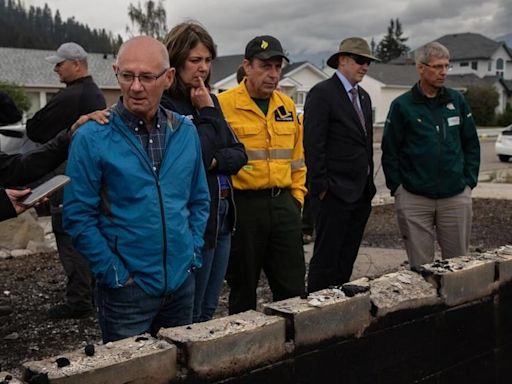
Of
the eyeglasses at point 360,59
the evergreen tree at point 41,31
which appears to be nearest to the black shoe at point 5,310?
the eyeglasses at point 360,59

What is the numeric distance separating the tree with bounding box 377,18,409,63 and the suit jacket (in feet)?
353

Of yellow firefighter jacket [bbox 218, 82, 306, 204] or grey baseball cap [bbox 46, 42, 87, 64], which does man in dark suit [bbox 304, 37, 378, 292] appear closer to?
yellow firefighter jacket [bbox 218, 82, 306, 204]

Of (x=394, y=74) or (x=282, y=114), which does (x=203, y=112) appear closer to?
(x=282, y=114)

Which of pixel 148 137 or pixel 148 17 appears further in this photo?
pixel 148 17

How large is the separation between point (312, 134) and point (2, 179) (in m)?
2.22

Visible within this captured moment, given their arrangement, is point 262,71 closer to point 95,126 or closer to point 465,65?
point 95,126

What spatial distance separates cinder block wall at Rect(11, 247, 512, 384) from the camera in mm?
2576

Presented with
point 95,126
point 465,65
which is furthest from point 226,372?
point 465,65

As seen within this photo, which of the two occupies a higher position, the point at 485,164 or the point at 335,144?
the point at 335,144

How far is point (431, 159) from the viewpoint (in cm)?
511

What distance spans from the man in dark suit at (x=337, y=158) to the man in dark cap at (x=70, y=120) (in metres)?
1.76

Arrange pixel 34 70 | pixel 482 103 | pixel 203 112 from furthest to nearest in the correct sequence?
pixel 482 103 → pixel 34 70 → pixel 203 112

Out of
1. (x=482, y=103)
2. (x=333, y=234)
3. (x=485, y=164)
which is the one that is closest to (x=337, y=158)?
(x=333, y=234)

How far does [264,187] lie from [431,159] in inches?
63.4
